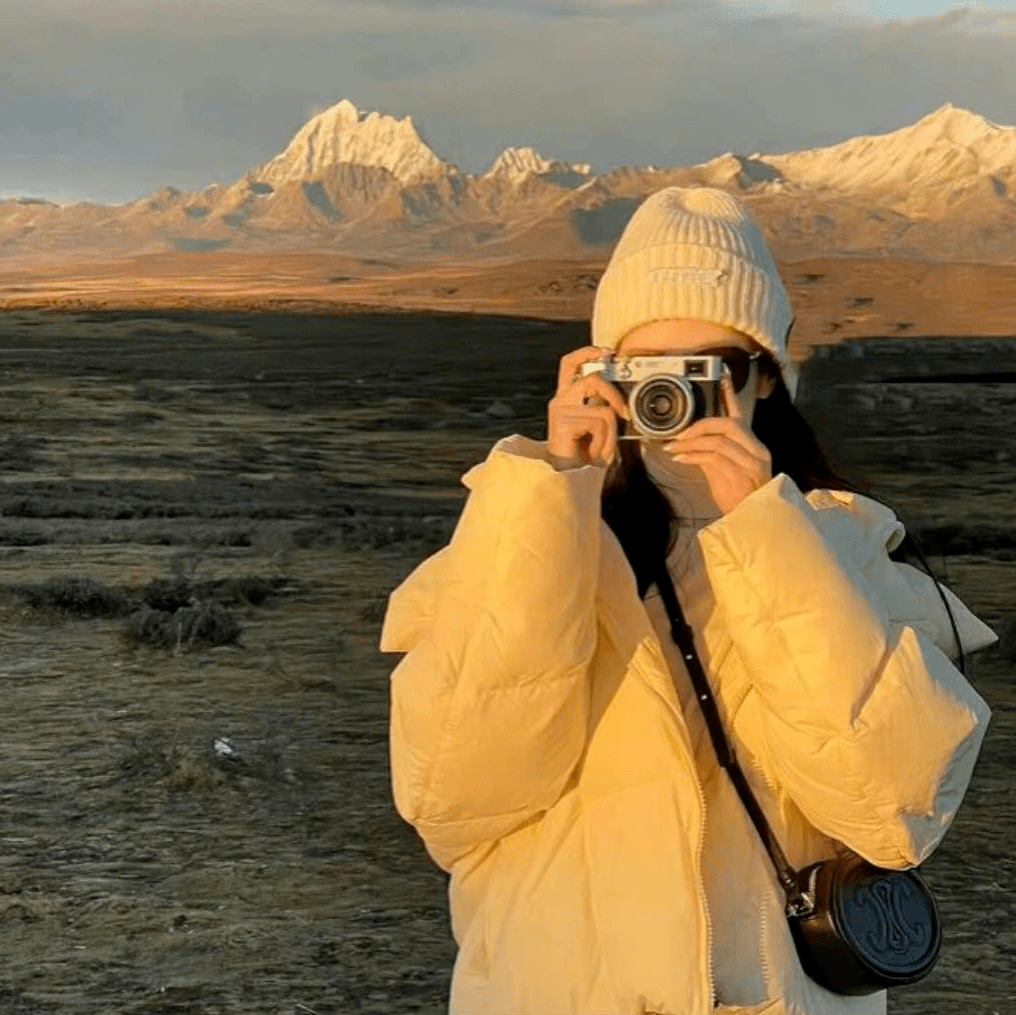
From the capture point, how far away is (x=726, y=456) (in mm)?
1953

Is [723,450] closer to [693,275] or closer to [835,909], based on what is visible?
[693,275]

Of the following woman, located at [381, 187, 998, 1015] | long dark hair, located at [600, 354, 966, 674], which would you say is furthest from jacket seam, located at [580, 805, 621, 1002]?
long dark hair, located at [600, 354, 966, 674]

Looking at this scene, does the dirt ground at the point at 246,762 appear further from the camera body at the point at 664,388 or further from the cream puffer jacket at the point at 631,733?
the cream puffer jacket at the point at 631,733

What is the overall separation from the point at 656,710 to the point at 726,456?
0.29 metres

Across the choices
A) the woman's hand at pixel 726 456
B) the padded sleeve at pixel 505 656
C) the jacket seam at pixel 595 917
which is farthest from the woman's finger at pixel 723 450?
the jacket seam at pixel 595 917

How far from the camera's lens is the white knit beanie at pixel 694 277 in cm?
206

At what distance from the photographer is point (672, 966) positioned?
5.99 ft

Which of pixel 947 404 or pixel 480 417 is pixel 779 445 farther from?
pixel 480 417

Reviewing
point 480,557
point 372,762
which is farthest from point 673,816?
point 372,762

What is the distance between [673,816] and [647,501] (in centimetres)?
39

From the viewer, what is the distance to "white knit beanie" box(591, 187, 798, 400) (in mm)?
2062

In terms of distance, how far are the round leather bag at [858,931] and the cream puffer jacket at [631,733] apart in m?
0.03

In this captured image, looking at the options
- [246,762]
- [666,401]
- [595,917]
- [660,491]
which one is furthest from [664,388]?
[246,762]

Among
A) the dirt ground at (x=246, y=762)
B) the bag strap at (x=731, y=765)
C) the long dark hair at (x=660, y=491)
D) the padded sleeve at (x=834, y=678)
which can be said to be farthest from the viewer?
the dirt ground at (x=246, y=762)
